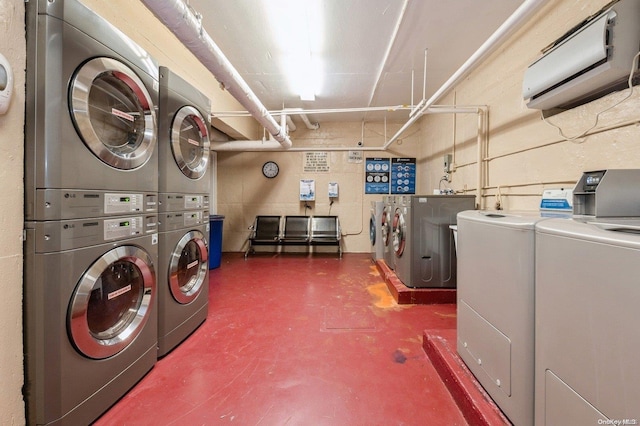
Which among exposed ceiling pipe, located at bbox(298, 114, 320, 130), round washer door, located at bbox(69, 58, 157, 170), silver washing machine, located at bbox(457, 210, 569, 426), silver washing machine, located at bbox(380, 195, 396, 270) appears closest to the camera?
silver washing machine, located at bbox(457, 210, 569, 426)

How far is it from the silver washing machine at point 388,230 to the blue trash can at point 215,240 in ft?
8.92

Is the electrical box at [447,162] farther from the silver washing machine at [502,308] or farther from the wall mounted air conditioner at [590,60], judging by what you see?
the silver washing machine at [502,308]

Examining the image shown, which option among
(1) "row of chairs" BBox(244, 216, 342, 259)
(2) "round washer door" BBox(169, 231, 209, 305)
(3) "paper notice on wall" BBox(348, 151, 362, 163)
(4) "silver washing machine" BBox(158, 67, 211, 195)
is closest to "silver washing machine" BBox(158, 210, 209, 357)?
(2) "round washer door" BBox(169, 231, 209, 305)

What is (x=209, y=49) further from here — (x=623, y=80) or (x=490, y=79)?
(x=490, y=79)

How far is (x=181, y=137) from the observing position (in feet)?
5.97

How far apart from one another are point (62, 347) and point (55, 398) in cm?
21

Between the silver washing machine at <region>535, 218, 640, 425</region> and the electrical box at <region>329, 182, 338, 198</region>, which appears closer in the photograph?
the silver washing machine at <region>535, 218, 640, 425</region>

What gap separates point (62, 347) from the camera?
1.04 meters

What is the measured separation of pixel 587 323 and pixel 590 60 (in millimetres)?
1566

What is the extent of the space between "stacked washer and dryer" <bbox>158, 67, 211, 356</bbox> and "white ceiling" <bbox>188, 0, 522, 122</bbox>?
3.00ft

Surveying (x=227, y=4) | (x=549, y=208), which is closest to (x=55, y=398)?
(x=227, y=4)

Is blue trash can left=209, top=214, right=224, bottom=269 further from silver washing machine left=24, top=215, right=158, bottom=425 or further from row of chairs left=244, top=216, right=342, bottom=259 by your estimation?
silver washing machine left=24, top=215, right=158, bottom=425

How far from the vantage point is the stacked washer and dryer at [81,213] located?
1.01 meters

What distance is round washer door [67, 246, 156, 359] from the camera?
1.12m
